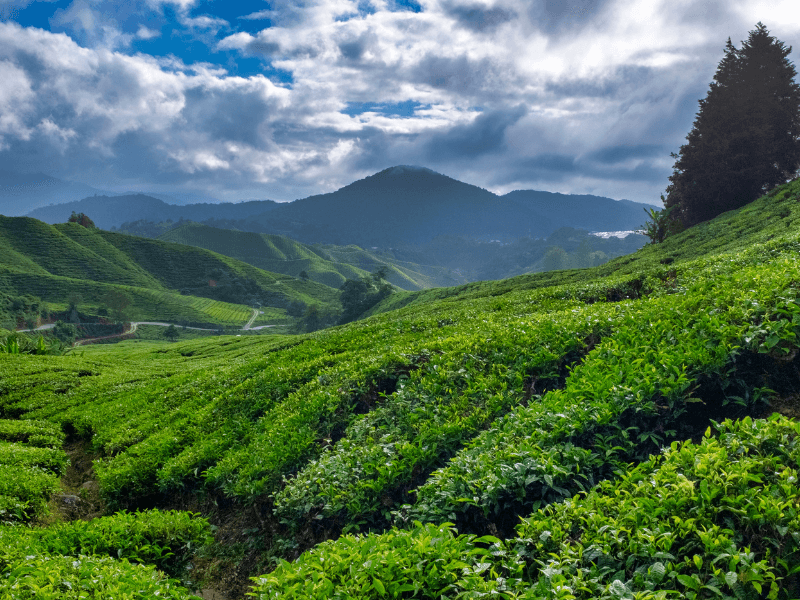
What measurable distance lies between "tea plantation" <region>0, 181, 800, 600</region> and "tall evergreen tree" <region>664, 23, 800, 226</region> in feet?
99.5

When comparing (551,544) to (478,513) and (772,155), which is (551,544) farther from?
(772,155)

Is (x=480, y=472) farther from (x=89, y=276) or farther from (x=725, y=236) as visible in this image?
(x=89, y=276)

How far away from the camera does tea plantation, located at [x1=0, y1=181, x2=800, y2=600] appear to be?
386 cm

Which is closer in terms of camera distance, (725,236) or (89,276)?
(725,236)

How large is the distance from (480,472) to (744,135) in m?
43.2

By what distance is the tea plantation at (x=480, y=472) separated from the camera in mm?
3863

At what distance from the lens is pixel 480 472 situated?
17.8ft

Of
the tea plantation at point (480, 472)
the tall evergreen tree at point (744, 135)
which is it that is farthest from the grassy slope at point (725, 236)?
the tea plantation at point (480, 472)

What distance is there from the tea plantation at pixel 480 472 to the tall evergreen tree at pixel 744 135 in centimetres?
3032

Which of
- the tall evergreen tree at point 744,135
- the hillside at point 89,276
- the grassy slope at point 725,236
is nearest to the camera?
the grassy slope at point 725,236

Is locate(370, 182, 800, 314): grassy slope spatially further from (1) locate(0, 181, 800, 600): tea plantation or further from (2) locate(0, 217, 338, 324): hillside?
(2) locate(0, 217, 338, 324): hillside

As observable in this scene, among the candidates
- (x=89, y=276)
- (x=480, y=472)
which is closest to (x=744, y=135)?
(x=480, y=472)

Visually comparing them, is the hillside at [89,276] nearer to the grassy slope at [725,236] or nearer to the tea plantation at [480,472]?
the grassy slope at [725,236]

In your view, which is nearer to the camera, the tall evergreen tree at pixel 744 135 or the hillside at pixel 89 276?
the tall evergreen tree at pixel 744 135
